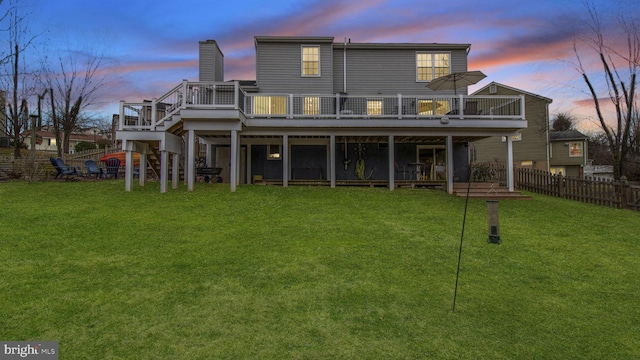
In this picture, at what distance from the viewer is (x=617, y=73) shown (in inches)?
765

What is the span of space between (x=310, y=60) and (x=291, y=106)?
4.72 m

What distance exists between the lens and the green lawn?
3131 mm

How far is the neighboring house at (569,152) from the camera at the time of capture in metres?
27.9

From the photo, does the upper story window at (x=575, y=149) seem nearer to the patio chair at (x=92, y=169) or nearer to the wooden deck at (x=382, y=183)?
the wooden deck at (x=382, y=183)

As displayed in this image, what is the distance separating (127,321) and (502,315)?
4.13 m

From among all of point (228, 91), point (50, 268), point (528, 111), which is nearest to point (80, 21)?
point (228, 91)

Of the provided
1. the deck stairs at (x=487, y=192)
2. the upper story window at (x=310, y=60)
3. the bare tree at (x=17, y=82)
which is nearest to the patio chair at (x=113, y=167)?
the upper story window at (x=310, y=60)

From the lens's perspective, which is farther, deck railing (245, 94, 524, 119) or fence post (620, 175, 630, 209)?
deck railing (245, 94, 524, 119)

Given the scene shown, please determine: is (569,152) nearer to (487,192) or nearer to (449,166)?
(487,192)

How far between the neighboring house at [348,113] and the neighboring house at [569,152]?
16.9 m

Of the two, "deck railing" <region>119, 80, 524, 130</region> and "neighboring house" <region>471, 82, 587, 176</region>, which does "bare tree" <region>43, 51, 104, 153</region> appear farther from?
"neighboring house" <region>471, 82, 587, 176</region>

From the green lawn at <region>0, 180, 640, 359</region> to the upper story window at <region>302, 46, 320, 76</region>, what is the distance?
10.1 m

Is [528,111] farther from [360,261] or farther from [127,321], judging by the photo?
[127,321]

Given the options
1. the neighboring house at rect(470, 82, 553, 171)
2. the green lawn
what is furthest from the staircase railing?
the neighboring house at rect(470, 82, 553, 171)
